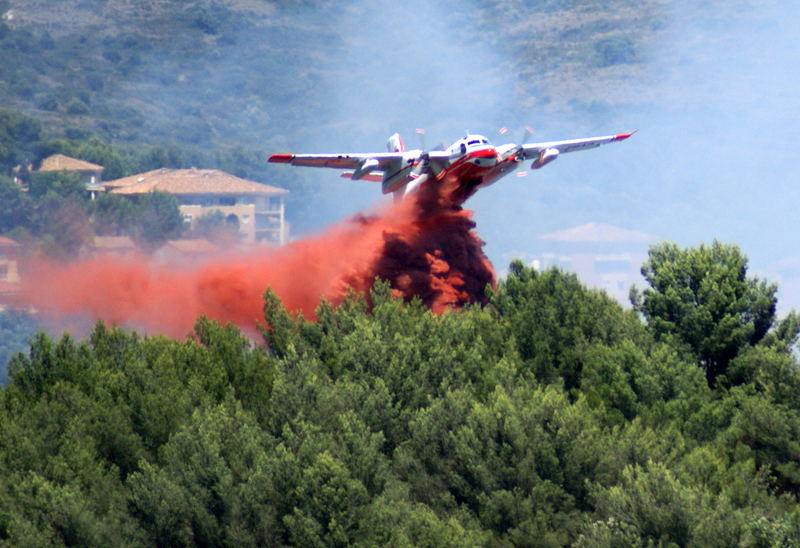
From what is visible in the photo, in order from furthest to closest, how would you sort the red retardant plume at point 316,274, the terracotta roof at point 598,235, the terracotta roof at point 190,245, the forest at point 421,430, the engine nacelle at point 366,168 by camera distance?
the terracotta roof at point 598,235
the terracotta roof at point 190,245
the red retardant plume at point 316,274
the engine nacelle at point 366,168
the forest at point 421,430

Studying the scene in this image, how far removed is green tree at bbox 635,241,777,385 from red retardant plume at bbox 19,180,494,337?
7769mm

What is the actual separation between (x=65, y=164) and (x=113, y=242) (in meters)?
27.2

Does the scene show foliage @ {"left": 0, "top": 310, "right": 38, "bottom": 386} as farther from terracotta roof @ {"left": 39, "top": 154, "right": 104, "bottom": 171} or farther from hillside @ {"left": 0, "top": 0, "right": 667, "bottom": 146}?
hillside @ {"left": 0, "top": 0, "right": 667, "bottom": 146}

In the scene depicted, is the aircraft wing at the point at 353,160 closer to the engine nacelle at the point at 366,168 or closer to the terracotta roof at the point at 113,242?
the engine nacelle at the point at 366,168

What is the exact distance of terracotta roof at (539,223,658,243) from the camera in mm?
150250

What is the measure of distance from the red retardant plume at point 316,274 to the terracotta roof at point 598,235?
79.1 meters

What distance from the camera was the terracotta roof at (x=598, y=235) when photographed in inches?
5915

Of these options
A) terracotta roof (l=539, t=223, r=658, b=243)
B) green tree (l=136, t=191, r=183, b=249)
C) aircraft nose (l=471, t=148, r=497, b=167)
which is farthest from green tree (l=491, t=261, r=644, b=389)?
terracotta roof (l=539, t=223, r=658, b=243)

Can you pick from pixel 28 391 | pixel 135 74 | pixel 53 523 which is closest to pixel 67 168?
→ pixel 135 74

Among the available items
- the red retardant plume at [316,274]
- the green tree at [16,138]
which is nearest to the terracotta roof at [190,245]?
the red retardant plume at [316,274]

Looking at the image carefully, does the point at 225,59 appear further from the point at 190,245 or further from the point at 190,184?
the point at 190,245

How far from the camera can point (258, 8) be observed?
19475 centimetres

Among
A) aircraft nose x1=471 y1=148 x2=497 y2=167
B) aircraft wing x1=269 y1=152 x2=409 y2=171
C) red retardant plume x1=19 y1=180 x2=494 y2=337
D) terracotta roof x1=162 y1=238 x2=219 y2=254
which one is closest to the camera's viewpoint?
aircraft nose x1=471 y1=148 x2=497 y2=167

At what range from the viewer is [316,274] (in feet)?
215
